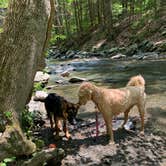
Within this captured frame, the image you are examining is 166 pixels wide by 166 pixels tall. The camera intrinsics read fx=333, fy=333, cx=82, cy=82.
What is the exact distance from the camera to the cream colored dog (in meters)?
6.29

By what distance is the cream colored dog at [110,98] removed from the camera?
6.29m

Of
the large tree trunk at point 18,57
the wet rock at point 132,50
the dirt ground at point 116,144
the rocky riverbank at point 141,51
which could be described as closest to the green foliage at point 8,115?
the large tree trunk at point 18,57

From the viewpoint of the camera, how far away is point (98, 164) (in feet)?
18.1

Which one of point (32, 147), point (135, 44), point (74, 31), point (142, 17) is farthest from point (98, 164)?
point (74, 31)

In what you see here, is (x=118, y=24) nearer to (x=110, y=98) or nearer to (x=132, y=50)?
(x=132, y=50)

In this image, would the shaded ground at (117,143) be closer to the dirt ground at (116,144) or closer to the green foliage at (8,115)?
the dirt ground at (116,144)

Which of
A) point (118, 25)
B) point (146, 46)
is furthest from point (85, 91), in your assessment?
point (118, 25)

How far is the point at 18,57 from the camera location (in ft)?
17.7

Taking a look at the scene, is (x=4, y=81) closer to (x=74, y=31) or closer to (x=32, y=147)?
(x=32, y=147)

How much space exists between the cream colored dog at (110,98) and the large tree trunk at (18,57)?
1.18 meters

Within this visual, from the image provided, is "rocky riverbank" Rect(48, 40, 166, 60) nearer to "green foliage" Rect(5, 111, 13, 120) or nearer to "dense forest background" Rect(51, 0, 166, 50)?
"dense forest background" Rect(51, 0, 166, 50)

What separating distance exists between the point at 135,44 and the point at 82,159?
24.1 m

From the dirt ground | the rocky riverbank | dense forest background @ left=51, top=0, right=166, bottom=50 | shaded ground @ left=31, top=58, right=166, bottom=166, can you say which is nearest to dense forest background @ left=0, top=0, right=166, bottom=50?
dense forest background @ left=51, top=0, right=166, bottom=50

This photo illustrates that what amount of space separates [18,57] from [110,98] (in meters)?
2.15
